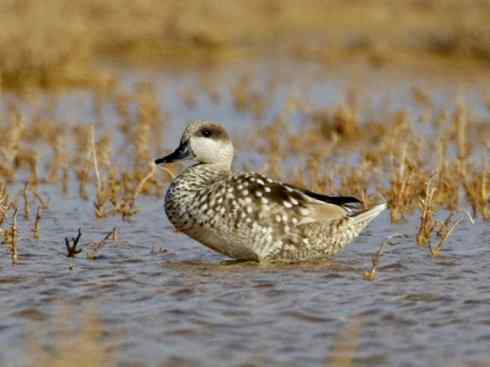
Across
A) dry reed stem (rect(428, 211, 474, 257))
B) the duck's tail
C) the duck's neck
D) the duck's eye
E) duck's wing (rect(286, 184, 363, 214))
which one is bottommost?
dry reed stem (rect(428, 211, 474, 257))

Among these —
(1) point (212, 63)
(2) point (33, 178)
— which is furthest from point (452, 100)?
(2) point (33, 178)

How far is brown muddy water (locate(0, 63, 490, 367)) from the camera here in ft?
17.2

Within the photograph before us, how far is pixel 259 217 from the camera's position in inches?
276

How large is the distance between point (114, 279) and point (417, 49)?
481 inches

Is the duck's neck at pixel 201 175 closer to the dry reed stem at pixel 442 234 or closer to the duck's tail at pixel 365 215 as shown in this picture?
the duck's tail at pixel 365 215

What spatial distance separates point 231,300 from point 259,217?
962 mm

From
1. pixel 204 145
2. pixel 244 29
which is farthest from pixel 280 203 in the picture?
pixel 244 29

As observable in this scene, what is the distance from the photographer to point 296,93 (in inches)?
534

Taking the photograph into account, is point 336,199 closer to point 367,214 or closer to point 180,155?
point 367,214

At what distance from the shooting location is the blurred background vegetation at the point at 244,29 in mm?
16266

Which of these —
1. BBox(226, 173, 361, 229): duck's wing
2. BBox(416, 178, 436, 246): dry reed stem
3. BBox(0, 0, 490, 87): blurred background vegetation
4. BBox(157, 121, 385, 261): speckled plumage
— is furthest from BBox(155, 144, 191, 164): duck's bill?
BBox(0, 0, 490, 87): blurred background vegetation

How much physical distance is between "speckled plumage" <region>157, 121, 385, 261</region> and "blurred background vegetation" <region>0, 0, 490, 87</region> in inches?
323

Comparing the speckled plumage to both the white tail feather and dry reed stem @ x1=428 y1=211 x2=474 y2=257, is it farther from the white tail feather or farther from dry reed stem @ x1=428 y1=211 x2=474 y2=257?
dry reed stem @ x1=428 y1=211 x2=474 y2=257

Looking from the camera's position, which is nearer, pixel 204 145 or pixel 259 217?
pixel 259 217
